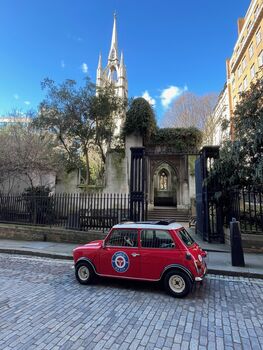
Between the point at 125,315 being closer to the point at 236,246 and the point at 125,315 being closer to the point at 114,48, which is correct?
the point at 236,246

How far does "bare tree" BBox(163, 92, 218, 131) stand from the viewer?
29781 millimetres

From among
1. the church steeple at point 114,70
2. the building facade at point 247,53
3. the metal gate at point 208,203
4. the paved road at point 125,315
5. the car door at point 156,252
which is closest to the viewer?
the paved road at point 125,315

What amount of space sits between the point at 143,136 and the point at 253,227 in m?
13.4

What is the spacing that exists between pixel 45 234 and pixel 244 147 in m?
8.68

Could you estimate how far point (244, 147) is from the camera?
858cm

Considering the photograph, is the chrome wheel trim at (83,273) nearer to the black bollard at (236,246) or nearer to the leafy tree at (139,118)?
the black bollard at (236,246)

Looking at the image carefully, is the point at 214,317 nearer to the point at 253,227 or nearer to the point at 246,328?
the point at 246,328

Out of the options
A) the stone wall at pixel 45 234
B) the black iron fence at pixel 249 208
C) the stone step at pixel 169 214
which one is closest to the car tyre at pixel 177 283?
the black iron fence at pixel 249 208

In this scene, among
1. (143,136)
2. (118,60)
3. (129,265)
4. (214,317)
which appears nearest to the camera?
(214,317)

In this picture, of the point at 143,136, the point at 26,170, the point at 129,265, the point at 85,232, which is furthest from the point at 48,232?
the point at 143,136

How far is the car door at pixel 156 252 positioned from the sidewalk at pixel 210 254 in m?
2.15

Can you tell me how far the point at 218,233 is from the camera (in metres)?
9.41

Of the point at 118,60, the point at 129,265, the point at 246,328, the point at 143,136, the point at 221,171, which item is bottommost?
the point at 246,328

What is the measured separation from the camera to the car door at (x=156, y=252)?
15.6 feet
